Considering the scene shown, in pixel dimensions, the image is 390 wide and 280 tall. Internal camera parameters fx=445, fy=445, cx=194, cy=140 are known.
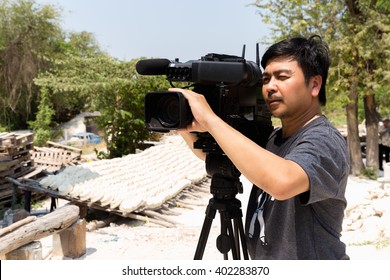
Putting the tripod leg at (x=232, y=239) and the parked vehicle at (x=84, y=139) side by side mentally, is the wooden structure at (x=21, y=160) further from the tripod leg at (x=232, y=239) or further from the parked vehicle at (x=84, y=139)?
the tripod leg at (x=232, y=239)

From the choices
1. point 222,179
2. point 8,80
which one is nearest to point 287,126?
point 222,179

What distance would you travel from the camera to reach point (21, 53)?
22.7m

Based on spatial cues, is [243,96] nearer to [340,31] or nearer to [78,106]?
[340,31]

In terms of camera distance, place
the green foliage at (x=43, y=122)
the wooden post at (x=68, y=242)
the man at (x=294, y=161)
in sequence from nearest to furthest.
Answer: the man at (x=294, y=161)
the wooden post at (x=68, y=242)
the green foliage at (x=43, y=122)

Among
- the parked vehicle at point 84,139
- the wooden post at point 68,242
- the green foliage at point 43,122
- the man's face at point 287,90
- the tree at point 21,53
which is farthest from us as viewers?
the tree at point 21,53

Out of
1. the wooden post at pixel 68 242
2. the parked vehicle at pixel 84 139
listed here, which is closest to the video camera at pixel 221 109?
the wooden post at pixel 68 242

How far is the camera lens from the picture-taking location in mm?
1468

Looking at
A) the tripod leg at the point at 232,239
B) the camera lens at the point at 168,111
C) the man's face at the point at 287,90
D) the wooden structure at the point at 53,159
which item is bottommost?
the wooden structure at the point at 53,159

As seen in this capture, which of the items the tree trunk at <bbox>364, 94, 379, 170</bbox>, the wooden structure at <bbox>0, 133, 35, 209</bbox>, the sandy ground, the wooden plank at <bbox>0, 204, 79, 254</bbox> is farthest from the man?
the tree trunk at <bbox>364, 94, 379, 170</bbox>

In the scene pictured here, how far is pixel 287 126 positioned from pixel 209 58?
0.35m

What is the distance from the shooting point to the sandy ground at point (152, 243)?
495 centimetres

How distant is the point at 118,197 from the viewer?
7.36 m

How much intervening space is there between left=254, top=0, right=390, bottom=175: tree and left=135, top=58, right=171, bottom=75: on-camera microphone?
9985 mm

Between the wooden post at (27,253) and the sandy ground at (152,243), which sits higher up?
the wooden post at (27,253)
